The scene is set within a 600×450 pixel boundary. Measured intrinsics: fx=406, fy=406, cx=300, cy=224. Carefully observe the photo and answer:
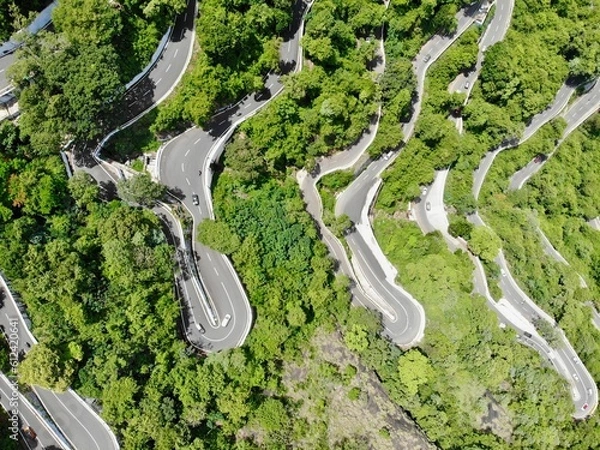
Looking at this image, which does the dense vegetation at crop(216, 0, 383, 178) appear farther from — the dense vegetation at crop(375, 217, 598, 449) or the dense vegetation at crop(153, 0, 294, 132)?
the dense vegetation at crop(375, 217, 598, 449)

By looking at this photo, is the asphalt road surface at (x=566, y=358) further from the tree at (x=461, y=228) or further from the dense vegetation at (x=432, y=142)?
the dense vegetation at (x=432, y=142)

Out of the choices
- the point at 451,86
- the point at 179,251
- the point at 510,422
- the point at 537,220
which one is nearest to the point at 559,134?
the point at 537,220

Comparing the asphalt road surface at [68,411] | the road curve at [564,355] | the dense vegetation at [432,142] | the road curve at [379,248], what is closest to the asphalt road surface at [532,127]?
the road curve at [564,355]

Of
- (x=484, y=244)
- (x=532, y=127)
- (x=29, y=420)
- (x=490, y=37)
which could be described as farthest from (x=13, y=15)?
(x=532, y=127)

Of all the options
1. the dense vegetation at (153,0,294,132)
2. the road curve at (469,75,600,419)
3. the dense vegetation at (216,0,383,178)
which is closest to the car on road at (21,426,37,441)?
the dense vegetation at (153,0,294,132)

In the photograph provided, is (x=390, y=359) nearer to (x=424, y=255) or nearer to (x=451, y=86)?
(x=424, y=255)
